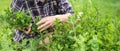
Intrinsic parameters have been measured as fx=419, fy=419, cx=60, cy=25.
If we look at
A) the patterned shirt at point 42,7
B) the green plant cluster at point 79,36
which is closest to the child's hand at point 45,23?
the green plant cluster at point 79,36

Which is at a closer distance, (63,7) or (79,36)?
(79,36)

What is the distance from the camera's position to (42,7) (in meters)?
3.72

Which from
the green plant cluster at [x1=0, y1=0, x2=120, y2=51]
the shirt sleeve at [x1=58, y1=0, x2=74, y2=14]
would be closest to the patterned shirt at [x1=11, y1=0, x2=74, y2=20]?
the shirt sleeve at [x1=58, y1=0, x2=74, y2=14]

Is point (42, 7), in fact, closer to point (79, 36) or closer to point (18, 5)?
point (18, 5)

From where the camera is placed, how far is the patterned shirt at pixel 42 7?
12.1ft

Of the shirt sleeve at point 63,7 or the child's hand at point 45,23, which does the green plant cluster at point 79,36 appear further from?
the shirt sleeve at point 63,7

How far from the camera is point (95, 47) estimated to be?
265 centimetres

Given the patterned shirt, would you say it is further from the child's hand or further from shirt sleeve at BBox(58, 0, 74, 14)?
the child's hand

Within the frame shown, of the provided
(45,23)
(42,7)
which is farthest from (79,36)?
(42,7)

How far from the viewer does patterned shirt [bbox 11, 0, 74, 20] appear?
368cm

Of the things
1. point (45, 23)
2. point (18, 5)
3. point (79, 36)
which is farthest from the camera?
point (18, 5)

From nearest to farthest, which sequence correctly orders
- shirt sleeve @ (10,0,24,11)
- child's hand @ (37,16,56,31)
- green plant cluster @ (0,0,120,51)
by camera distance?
green plant cluster @ (0,0,120,51)
child's hand @ (37,16,56,31)
shirt sleeve @ (10,0,24,11)

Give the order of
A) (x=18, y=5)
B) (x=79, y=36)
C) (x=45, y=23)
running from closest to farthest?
1. (x=79, y=36)
2. (x=45, y=23)
3. (x=18, y=5)

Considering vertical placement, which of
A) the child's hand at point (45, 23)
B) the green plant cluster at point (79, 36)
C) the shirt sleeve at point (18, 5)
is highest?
the shirt sleeve at point (18, 5)
